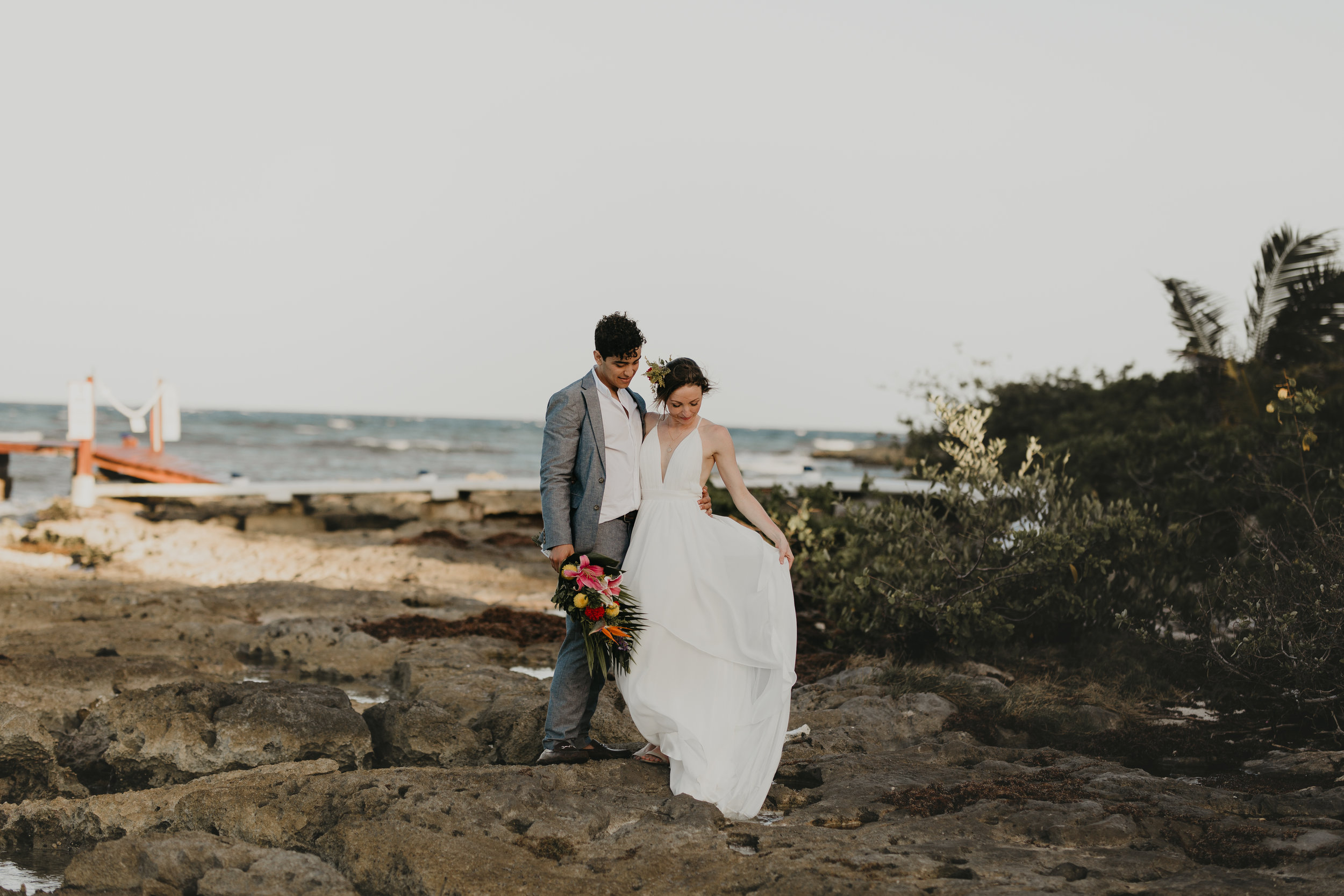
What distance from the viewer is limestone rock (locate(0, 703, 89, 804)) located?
15.1ft

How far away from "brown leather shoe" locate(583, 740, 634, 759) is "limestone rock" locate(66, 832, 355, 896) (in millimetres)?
1494

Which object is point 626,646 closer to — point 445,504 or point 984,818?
point 984,818

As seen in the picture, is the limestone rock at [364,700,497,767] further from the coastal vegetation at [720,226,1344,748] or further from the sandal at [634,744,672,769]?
the coastal vegetation at [720,226,1344,748]

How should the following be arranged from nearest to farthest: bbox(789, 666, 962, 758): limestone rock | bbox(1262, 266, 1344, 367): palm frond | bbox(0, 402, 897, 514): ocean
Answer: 1. bbox(789, 666, 962, 758): limestone rock
2. bbox(1262, 266, 1344, 367): palm frond
3. bbox(0, 402, 897, 514): ocean

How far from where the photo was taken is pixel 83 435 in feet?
50.3

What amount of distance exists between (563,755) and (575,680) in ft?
1.13

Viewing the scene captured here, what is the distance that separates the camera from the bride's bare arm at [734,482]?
452cm

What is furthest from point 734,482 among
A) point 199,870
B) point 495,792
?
point 199,870

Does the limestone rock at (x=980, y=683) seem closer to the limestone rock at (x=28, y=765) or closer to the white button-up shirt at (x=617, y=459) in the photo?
the white button-up shirt at (x=617, y=459)

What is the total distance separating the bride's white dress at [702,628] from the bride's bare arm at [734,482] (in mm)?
61

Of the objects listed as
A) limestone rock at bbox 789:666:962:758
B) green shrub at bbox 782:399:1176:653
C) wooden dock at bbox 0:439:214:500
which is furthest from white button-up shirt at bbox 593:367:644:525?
wooden dock at bbox 0:439:214:500

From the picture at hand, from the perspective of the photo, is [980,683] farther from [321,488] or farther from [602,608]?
[321,488]

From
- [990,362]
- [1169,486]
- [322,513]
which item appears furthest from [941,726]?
Answer: [322,513]

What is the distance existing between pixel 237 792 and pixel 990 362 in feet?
47.5
